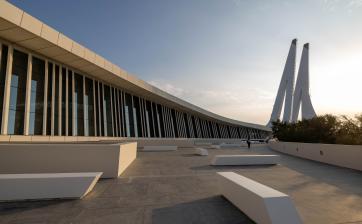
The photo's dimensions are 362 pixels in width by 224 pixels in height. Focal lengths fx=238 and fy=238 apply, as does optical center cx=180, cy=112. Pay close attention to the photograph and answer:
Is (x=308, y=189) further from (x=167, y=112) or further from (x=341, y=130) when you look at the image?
(x=167, y=112)

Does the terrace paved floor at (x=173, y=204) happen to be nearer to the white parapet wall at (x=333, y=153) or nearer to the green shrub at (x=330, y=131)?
the white parapet wall at (x=333, y=153)

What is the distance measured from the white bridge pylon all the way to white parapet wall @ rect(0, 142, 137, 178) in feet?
146

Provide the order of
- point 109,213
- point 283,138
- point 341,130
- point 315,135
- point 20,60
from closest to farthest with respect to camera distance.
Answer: point 109,213
point 20,60
point 341,130
point 315,135
point 283,138

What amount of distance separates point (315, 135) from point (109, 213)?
63.3 ft

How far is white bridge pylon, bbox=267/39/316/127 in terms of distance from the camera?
48188 mm

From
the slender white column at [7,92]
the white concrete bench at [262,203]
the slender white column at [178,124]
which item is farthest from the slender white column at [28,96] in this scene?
the slender white column at [178,124]

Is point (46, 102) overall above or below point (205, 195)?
above

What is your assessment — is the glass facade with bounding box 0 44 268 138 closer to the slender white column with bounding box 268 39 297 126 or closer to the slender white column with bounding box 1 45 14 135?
the slender white column with bounding box 1 45 14 135

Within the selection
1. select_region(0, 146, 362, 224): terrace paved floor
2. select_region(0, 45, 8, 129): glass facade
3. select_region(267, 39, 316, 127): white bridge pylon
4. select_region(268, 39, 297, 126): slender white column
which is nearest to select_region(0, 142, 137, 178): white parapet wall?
select_region(0, 146, 362, 224): terrace paved floor

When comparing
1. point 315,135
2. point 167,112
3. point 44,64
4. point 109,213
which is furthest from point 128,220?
point 167,112

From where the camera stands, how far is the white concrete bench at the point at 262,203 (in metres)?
3.64

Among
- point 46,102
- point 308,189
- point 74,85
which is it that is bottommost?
point 308,189

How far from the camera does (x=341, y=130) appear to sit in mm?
17594

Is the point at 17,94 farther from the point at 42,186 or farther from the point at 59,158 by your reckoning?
the point at 42,186
